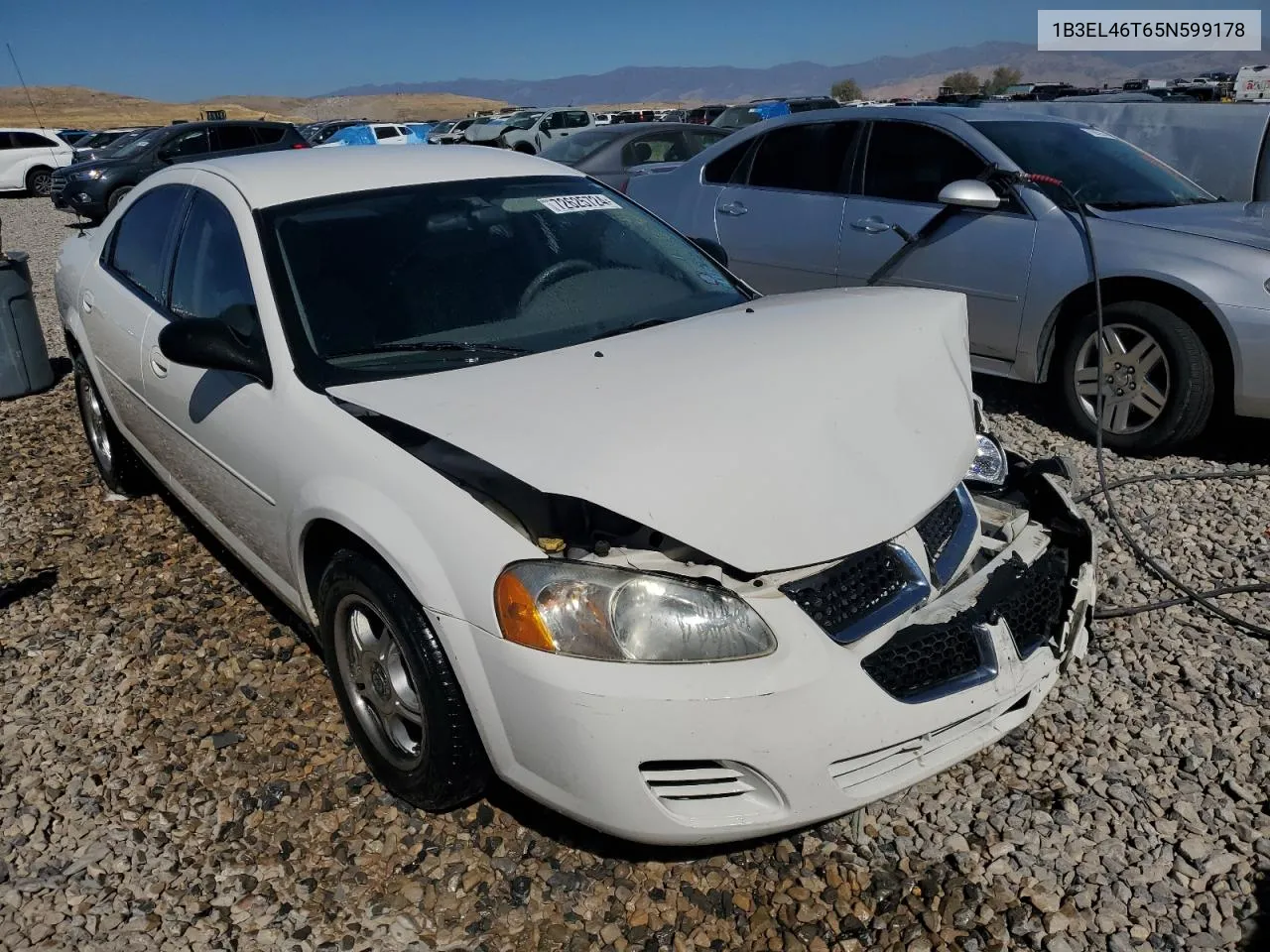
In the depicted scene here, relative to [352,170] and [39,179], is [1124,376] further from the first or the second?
[39,179]

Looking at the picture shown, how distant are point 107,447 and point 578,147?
7.28 meters

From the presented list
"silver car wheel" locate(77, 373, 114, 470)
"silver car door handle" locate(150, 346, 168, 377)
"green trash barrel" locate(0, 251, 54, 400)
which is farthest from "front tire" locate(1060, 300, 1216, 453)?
"green trash barrel" locate(0, 251, 54, 400)

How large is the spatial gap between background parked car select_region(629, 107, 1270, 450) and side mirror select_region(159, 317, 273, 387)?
11.7 feet

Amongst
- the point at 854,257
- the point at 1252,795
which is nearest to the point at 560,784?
the point at 1252,795

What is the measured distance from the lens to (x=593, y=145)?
10.6 meters

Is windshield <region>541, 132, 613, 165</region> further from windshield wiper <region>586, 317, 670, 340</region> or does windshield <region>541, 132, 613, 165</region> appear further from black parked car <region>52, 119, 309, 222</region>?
windshield wiper <region>586, 317, 670, 340</region>

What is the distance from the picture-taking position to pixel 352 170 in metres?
3.30

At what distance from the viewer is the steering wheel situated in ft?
10.00

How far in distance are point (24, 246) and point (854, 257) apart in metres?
13.7

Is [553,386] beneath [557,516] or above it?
above

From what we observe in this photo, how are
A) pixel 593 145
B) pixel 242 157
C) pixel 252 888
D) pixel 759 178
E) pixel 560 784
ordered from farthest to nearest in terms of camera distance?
pixel 593 145 < pixel 759 178 < pixel 242 157 < pixel 252 888 < pixel 560 784

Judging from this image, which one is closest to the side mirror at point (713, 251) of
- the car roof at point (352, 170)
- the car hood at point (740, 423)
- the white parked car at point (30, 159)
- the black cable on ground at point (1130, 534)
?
the car roof at point (352, 170)

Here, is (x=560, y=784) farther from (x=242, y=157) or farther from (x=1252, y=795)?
(x=242, y=157)

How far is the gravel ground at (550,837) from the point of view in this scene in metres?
2.23
